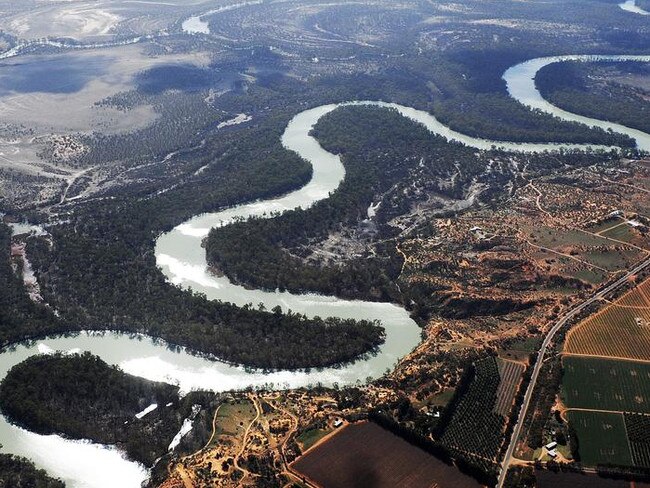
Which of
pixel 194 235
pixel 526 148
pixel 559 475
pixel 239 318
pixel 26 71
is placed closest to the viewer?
pixel 559 475

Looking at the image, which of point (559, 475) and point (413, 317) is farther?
point (413, 317)

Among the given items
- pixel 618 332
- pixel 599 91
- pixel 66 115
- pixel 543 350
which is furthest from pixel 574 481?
pixel 66 115

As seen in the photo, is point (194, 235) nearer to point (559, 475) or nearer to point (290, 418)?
point (290, 418)

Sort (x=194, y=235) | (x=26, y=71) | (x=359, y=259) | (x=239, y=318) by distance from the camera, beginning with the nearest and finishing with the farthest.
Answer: (x=239, y=318) < (x=359, y=259) < (x=194, y=235) < (x=26, y=71)

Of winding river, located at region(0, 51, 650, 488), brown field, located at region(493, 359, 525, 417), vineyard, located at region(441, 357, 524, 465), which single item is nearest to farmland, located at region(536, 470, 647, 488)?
vineyard, located at region(441, 357, 524, 465)

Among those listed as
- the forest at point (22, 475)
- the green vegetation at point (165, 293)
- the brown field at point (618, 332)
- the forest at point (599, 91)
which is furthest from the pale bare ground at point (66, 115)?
the brown field at point (618, 332)

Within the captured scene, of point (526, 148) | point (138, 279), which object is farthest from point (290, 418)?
point (526, 148)

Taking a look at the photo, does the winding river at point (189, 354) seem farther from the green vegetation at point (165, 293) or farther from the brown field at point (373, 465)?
the brown field at point (373, 465)
